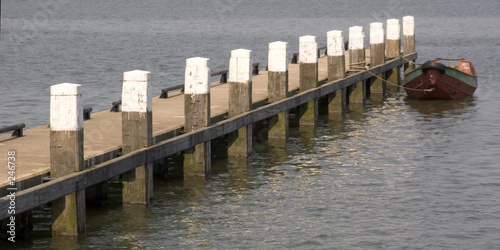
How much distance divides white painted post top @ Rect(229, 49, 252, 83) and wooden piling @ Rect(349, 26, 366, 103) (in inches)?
380

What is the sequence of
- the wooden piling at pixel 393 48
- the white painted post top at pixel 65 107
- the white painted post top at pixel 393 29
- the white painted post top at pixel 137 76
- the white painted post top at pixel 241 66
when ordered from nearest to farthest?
the white painted post top at pixel 65 107 < the white painted post top at pixel 137 76 < the white painted post top at pixel 241 66 < the white painted post top at pixel 393 29 < the wooden piling at pixel 393 48

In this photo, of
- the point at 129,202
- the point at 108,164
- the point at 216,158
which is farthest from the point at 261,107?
the point at 108,164

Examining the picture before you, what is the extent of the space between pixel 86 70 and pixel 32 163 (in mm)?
35335

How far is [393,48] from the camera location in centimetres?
3481

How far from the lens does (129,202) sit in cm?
1639

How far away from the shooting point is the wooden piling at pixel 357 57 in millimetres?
29231

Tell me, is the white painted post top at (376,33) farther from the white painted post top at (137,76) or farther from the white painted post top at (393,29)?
the white painted post top at (137,76)

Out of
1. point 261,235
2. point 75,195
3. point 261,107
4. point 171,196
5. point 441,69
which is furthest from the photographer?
point 441,69

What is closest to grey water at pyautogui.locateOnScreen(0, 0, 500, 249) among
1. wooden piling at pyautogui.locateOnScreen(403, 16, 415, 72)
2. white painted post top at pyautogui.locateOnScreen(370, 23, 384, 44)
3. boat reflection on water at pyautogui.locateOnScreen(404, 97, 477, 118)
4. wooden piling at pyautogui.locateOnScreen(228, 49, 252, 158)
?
boat reflection on water at pyautogui.locateOnScreen(404, 97, 477, 118)

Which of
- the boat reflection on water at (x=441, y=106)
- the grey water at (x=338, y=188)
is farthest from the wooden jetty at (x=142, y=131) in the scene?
the boat reflection on water at (x=441, y=106)

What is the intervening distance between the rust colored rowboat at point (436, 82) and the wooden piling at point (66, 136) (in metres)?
19.6

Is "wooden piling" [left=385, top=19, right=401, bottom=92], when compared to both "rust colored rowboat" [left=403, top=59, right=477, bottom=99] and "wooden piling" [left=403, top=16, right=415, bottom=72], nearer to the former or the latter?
"rust colored rowboat" [left=403, top=59, right=477, bottom=99]

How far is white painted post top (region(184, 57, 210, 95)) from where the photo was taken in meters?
17.6

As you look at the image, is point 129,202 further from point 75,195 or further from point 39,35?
point 39,35
